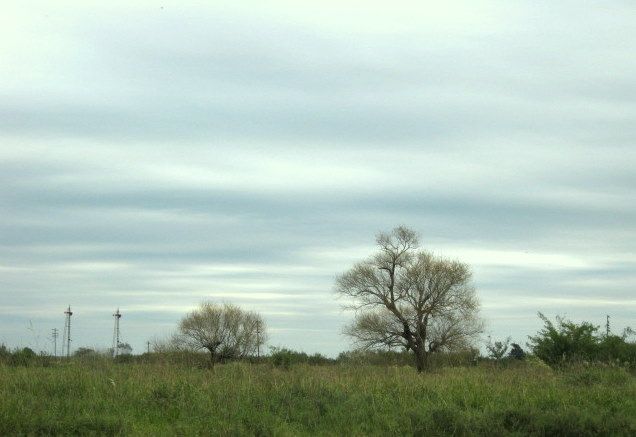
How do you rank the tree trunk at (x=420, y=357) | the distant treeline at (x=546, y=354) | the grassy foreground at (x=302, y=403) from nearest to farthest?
the grassy foreground at (x=302, y=403) → the distant treeline at (x=546, y=354) → the tree trunk at (x=420, y=357)

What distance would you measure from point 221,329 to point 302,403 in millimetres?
41564

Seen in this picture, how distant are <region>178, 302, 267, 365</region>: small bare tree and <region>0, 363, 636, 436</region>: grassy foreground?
110 feet

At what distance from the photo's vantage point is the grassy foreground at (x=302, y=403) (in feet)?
47.9

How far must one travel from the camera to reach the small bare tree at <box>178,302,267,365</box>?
55719 millimetres

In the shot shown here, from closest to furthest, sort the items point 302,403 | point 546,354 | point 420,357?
point 302,403
point 546,354
point 420,357

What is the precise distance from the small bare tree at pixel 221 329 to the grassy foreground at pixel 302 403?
33508 millimetres

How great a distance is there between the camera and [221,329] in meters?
57.9

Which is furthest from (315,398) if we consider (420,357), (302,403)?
(420,357)

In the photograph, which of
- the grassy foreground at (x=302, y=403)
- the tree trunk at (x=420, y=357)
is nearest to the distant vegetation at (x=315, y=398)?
the grassy foreground at (x=302, y=403)

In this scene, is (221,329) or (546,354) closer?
(546,354)

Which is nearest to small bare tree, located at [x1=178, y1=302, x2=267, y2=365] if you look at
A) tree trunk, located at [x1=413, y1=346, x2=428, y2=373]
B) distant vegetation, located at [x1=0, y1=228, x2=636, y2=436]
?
tree trunk, located at [x1=413, y1=346, x2=428, y2=373]

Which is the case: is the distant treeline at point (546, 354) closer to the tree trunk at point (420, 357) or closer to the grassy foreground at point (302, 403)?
the grassy foreground at point (302, 403)

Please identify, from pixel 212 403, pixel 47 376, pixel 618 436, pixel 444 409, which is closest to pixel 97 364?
pixel 47 376

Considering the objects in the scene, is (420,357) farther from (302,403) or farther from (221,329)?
(302,403)
